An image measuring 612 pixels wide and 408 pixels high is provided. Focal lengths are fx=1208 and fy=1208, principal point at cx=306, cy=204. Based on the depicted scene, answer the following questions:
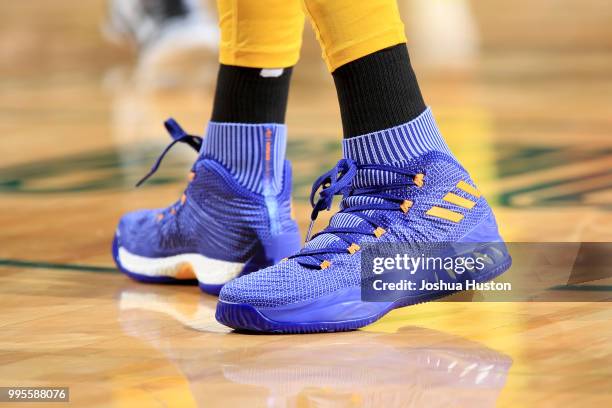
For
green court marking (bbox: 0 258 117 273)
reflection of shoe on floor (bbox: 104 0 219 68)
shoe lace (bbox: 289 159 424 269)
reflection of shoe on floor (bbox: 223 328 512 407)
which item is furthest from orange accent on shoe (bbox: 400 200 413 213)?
reflection of shoe on floor (bbox: 104 0 219 68)

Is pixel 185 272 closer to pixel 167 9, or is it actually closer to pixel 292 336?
pixel 292 336

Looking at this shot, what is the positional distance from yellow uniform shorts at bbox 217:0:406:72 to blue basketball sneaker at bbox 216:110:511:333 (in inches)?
3.0

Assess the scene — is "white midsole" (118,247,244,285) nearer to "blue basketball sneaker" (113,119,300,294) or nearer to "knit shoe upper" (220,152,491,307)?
"blue basketball sneaker" (113,119,300,294)

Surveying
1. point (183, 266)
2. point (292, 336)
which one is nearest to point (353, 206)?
point (292, 336)

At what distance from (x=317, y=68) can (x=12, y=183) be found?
243 centimetres

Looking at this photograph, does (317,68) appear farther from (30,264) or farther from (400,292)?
(400,292)

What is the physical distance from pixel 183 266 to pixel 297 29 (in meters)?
0.25

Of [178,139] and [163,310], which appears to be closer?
[163,310]

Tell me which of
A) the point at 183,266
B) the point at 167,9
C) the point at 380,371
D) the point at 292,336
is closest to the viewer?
the point at 380,371

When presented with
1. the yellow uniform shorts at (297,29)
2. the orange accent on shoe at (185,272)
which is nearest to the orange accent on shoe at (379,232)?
the yellow uniform shorts at (297,29)

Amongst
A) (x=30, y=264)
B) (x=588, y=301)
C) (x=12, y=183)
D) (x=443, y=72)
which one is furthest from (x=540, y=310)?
(x=443, y=72)

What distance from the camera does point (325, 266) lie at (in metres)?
0.96

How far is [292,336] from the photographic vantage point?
0.94 metres

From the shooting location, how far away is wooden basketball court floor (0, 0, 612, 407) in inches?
31.2
